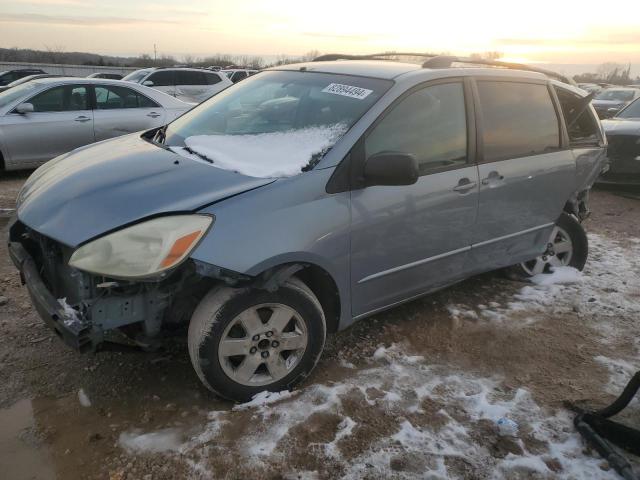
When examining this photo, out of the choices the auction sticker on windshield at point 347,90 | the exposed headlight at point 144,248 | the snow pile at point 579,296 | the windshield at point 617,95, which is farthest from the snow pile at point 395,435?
the windshield at point 617,95

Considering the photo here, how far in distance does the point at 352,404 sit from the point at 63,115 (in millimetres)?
6732

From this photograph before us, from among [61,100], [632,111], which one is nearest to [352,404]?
[61,100]

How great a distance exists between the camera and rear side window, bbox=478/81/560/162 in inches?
144

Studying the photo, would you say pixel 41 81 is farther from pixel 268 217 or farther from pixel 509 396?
pixel 509 396

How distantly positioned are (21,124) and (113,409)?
5.99 metres

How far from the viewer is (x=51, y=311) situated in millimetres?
2541

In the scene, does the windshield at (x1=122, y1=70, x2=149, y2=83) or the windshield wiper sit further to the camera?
the windshield at (x1=122, y1=70, x2=149, y2=83)

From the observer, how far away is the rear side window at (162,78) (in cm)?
1579

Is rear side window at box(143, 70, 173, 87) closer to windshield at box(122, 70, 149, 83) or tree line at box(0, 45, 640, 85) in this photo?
windshield at box(122, 70, 149, 83)

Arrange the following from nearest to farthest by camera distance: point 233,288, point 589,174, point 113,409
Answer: point 233,288
point 113,409
point 589,174

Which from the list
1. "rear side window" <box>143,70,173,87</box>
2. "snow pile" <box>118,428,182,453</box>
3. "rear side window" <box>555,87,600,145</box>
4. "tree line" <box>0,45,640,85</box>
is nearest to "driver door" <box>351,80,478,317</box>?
"snow pile" <box>118,428,182,453</box>

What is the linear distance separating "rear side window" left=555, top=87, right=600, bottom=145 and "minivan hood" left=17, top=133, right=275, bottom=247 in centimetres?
324

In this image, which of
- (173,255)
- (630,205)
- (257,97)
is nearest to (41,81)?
(257,97)

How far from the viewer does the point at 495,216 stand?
12.4 ft
